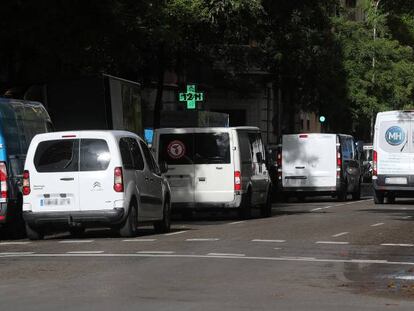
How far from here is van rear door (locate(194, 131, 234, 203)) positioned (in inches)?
918

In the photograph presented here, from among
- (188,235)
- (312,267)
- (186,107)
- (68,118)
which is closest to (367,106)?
(186,107)

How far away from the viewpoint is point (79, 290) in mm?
10734

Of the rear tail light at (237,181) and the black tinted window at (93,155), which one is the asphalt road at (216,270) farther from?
the rear tail light at (237,181)

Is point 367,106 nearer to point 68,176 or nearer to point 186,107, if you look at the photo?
point 186,107

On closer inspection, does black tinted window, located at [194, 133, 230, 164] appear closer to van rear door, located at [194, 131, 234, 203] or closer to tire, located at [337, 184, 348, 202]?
van rear door, located at [194, 131, 234, 203]

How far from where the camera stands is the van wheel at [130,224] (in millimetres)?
17438

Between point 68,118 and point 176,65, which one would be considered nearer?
point 68,118

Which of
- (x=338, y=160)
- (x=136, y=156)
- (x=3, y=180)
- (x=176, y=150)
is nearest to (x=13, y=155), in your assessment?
(x=3, y=180)

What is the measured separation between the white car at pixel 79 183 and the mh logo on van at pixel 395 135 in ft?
47.8

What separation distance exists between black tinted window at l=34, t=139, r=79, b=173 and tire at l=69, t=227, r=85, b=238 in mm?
1697

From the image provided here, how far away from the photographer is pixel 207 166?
76.9ft

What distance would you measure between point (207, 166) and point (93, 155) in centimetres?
644

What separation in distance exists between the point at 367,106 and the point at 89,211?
120 ft

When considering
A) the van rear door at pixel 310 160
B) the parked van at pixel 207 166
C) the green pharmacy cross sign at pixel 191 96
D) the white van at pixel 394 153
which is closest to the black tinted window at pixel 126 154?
the parked van at pixel 207 166
